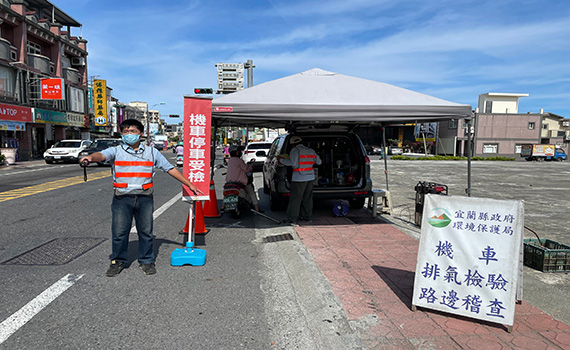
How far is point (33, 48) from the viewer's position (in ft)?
Answer: 109

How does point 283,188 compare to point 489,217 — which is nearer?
point 489,217

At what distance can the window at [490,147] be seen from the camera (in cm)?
5475

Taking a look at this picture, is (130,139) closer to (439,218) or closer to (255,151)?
(439,218)

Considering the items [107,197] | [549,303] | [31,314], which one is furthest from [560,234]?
[107,197]

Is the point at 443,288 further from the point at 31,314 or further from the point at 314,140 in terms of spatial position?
the point at 314,140

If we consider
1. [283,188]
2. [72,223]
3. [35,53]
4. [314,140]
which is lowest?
[72,223]

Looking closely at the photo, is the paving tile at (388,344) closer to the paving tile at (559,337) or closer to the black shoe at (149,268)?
the paving tile at (559,337)

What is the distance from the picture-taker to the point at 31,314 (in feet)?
11.5

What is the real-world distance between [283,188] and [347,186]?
4.35ft

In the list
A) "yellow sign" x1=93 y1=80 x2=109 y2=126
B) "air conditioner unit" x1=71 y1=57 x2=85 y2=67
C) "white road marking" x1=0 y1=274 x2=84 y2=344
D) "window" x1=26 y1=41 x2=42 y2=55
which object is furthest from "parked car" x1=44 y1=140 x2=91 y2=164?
"white road marking" x1=0 y1=274 x2=84 y2=344

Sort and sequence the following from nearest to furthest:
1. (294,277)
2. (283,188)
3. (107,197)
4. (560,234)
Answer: (294,277), (560,234), (283,188), (107,197)

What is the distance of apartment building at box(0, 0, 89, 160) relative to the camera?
28.1 meters

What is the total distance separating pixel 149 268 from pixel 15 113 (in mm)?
29965

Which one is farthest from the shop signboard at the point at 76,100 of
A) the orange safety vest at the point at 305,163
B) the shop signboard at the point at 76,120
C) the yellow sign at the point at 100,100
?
the orange safety vest at the point at 305,163
